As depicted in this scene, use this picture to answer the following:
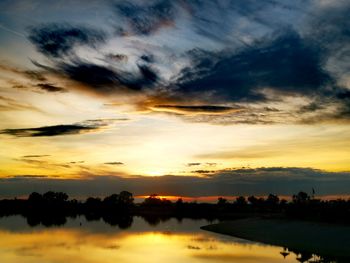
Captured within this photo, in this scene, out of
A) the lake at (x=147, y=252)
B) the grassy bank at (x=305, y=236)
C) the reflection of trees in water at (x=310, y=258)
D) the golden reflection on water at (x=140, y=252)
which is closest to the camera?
the reflection of trees in water at (x=310, y=258)

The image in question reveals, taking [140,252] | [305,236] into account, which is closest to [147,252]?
[140,252]

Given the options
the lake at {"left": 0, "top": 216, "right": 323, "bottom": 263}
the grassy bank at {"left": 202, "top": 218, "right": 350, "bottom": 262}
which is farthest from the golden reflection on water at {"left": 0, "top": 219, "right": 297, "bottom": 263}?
the grassy bank at {"left": 202, "top": 218, "right": 350, "bottom": 262}

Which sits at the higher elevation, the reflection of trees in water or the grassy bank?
the grassy bank

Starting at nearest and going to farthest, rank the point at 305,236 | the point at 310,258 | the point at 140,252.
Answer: the point at 310,258 < the point at 140,252 < the point at 305,236

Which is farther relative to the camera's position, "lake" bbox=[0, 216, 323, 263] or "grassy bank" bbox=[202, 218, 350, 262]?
"grassy bank" bbox=[202, 218, 350, 262]

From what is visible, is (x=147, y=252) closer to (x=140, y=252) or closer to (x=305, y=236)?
(x=140, y=252)

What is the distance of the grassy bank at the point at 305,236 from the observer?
4759 cm

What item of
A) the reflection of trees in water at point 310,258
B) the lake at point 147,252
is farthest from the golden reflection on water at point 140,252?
the reflection of trees in water at point 310,258

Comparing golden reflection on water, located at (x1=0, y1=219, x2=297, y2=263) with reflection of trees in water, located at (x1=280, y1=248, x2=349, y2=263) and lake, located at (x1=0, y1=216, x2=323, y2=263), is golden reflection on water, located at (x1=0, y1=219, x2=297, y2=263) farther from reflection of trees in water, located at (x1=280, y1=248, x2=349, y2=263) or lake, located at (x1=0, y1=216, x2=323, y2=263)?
reflection of trees in water, located at (x1=280, y1=248, x2=349, y2=263)

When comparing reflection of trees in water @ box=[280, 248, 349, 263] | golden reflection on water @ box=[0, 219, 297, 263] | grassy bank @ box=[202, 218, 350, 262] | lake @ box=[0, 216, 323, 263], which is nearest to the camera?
reflection of trees in water @ box=[280, 248, 349, 263]

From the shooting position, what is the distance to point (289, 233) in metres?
64.4

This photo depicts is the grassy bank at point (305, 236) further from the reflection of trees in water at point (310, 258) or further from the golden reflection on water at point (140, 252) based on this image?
the golden reflection on water at point (140, 252)

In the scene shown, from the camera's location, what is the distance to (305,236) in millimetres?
58469

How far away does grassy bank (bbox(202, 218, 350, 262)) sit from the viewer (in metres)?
47.6
